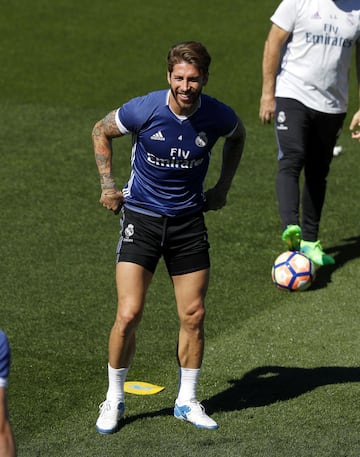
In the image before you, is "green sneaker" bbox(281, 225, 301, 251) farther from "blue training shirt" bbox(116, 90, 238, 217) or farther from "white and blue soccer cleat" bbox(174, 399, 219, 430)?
"white and blue soccer cleat" bbox(174, 399, 219, 430)

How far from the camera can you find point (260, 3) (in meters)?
21.4

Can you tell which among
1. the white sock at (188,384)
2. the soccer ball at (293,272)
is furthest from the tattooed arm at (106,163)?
the soccer ball at (293,272)

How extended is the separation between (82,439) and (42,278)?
10.0 feet

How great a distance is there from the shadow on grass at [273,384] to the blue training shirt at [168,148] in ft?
4.44

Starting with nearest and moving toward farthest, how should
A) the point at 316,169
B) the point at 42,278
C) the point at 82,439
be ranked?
1. the point at 82,439
2. the point at 42,278
3. the point at 316,169

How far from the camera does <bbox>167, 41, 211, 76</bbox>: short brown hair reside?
273 inches

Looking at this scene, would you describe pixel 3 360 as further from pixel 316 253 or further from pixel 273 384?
pixel 316 253

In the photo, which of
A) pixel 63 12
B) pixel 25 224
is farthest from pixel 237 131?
pixel 63 12

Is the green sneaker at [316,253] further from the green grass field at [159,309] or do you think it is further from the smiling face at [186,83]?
the smiling face at [186,83]

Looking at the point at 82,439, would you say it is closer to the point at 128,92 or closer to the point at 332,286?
the point at 332,286

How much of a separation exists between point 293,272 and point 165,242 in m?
2.71

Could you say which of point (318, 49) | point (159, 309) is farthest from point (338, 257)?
point (159, 309)

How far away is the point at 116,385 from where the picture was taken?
7367mm

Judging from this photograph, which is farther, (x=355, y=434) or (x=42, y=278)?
(x=42, y=278)
